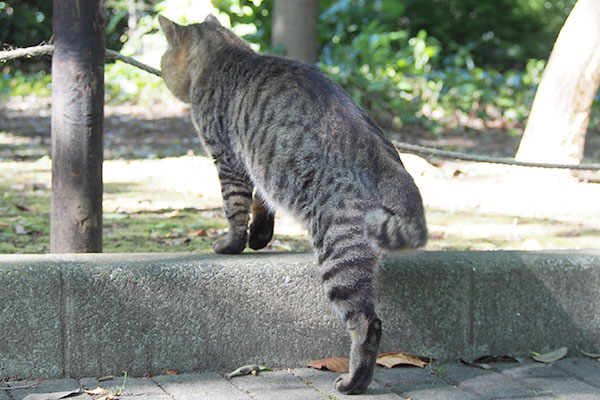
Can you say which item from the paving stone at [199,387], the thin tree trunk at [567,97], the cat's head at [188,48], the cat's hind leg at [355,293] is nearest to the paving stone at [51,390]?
the paving stone at [199,387]

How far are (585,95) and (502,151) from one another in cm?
323

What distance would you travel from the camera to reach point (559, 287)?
339cm

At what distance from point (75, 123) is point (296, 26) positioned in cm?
664

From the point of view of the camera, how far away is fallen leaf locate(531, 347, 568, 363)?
3324 millimetres

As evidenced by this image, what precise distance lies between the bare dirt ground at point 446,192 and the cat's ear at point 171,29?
3.78 ft

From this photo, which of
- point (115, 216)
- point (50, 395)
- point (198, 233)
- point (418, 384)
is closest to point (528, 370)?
point (418, 384)

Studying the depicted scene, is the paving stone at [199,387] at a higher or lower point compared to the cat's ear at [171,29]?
lower

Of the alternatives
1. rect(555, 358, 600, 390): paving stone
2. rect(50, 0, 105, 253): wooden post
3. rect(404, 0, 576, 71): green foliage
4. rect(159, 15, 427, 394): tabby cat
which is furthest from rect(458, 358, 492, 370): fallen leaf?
rect(404, 0, 576, 71): green foliage

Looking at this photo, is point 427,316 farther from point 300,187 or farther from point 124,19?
point 124,19

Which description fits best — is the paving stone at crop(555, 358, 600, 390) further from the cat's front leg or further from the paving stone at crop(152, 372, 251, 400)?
the cat's front leg

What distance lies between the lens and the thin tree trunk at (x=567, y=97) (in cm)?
617

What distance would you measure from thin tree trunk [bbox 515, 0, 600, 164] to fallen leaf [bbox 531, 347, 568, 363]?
10.6ft

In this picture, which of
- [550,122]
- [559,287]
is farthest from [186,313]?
[550,122]

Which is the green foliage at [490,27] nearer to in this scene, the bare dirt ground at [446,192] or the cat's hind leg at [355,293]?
the bare dirt ground at [446,192]
